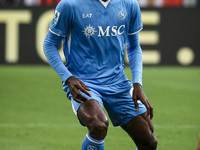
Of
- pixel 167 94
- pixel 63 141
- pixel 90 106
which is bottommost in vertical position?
pixel 167 94

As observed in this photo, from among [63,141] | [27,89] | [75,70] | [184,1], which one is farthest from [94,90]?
[184,1]

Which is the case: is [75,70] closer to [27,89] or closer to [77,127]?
[77,127]

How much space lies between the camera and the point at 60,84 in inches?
447

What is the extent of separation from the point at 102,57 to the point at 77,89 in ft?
1.45

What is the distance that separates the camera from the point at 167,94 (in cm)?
1018

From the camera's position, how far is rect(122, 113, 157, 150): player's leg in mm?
4434

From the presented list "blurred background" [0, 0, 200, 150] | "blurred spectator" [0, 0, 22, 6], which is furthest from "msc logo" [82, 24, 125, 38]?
"blurred spectator" [0, 0, 22, 6]

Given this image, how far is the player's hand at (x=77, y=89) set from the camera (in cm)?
410

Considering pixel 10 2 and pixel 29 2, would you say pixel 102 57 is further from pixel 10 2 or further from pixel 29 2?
pixel 29 2

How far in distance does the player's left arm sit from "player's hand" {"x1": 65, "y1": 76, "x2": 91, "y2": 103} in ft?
1.55

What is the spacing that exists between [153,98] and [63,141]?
11.9 feet

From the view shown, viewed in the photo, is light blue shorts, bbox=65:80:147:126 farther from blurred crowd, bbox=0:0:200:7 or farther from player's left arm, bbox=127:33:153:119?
blurred crowd, bbox=0:0:200:7

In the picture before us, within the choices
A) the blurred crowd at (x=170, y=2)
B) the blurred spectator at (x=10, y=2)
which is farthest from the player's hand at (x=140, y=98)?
the blurred crowd at (x=170, y=2)

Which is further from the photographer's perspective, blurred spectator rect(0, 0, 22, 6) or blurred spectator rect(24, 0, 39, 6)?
blurred spectator rect(24, 0, 39, 6)
